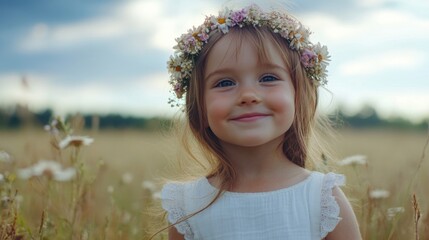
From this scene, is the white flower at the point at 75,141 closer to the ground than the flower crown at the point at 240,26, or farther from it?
closer to the ground

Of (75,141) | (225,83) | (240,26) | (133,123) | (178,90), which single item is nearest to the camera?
(225,83)

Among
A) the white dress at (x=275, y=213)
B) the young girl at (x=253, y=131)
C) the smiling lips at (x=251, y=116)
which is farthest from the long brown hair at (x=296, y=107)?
the smiling lips at (x=251, y=116)

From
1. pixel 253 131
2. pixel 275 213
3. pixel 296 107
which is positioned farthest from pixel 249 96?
pixel 275 213

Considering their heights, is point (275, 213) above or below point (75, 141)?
below

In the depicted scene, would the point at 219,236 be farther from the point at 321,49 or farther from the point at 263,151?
the point at 321,49

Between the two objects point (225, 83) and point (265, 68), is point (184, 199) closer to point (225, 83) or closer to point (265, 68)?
point (225, 83)

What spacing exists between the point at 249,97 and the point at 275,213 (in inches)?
15.4

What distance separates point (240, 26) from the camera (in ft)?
8.48

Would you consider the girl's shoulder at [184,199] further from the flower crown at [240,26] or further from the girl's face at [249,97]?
the flower crown at [240,26]

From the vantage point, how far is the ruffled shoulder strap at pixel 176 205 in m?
2.60

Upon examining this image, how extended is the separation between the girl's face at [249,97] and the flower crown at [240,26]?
0.14 meters

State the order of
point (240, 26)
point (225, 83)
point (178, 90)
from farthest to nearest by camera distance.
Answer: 1. point (178, 90)
2. point (240, 26)
3. point (225, 83)

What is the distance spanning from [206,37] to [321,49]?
44cm

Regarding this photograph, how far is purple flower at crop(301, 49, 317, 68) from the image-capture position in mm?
2637
